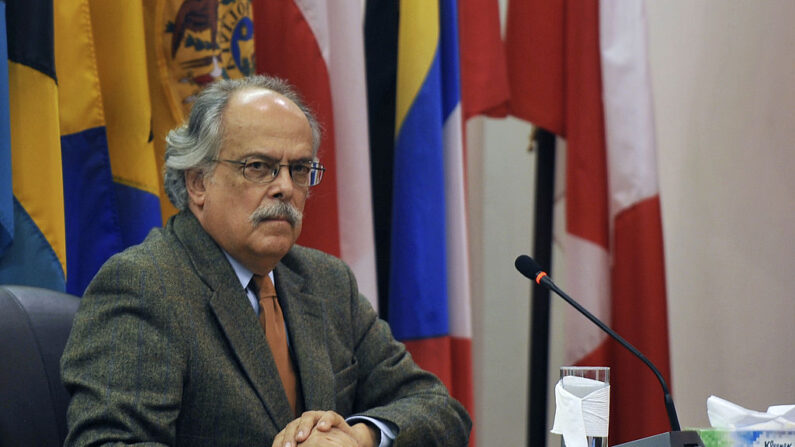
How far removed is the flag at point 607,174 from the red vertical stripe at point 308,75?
75cm

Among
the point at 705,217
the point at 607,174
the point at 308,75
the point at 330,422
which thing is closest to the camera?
the point at 330,422

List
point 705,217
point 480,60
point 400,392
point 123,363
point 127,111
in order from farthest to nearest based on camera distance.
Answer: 1. point 705,217
2. point 480,60
3. point 127,111
4. point 400,392
5. point 123,363

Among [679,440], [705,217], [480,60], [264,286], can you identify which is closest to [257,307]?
[264,286]

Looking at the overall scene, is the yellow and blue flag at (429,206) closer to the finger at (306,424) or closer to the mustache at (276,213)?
the mustache at (276,213)

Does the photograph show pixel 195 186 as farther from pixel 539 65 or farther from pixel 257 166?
pixel 539 65

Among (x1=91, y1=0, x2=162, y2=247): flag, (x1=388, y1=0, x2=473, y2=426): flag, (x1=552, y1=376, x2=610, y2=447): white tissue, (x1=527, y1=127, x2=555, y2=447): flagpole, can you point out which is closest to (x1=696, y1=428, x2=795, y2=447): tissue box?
(x1=552, y1=376, x2=610, y2=447): white tissue

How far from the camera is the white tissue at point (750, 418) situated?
4.49 feet

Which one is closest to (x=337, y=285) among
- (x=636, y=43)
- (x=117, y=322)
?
(x=117, y=322)

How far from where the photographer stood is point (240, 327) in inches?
72.5

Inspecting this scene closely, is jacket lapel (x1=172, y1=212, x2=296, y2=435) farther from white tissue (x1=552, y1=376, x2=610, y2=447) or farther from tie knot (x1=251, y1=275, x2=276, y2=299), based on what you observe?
white tissue (x1=552, y1=376, x2=610, y2=447)

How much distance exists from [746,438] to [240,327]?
3.20 feet

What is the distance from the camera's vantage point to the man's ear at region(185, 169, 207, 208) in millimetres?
1976

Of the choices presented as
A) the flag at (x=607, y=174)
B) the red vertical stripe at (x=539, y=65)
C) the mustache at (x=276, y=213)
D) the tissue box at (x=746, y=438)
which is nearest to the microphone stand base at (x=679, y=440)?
the tissue box at (x=746, y=438)

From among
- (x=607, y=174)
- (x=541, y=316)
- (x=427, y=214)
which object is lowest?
(x=541, y=316)
